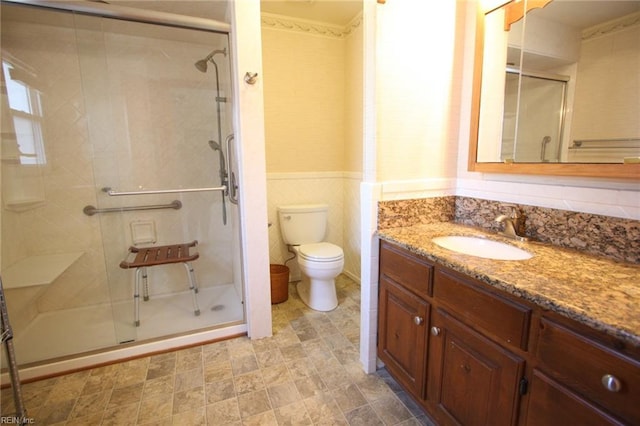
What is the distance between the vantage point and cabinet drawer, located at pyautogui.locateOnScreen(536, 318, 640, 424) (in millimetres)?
667

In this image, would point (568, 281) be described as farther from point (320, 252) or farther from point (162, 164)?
point (162, 164)

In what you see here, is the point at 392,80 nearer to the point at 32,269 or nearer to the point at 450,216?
the point at 450,216

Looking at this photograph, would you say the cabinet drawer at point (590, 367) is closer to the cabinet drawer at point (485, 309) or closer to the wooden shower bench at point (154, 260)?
the cabinet drawer at point (485, 309)

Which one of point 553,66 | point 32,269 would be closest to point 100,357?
point 32,269

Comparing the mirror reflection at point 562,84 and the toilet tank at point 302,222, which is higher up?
the mirror reflection at point 562,84

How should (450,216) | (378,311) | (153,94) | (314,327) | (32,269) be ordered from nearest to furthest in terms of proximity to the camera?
(378,311)
(450,216)
(32,269)
(314,327)
(153,94)

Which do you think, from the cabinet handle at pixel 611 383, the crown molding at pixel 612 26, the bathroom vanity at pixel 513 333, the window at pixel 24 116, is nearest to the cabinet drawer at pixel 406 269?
the bathroom vanity at pixel 513 333

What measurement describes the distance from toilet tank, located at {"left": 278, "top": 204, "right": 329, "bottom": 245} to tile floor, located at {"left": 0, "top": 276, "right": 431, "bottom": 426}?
0.91 metres

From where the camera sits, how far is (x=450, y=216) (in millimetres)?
1744

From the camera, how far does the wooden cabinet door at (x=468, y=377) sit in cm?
95

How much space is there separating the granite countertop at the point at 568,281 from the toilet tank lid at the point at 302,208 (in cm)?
142

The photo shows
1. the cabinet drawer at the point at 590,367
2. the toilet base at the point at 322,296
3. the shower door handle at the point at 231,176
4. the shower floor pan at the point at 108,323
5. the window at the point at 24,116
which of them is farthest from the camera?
the toilet base at the point at 322,296

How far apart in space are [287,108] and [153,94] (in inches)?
42.3

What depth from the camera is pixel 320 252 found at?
239 centimetres
